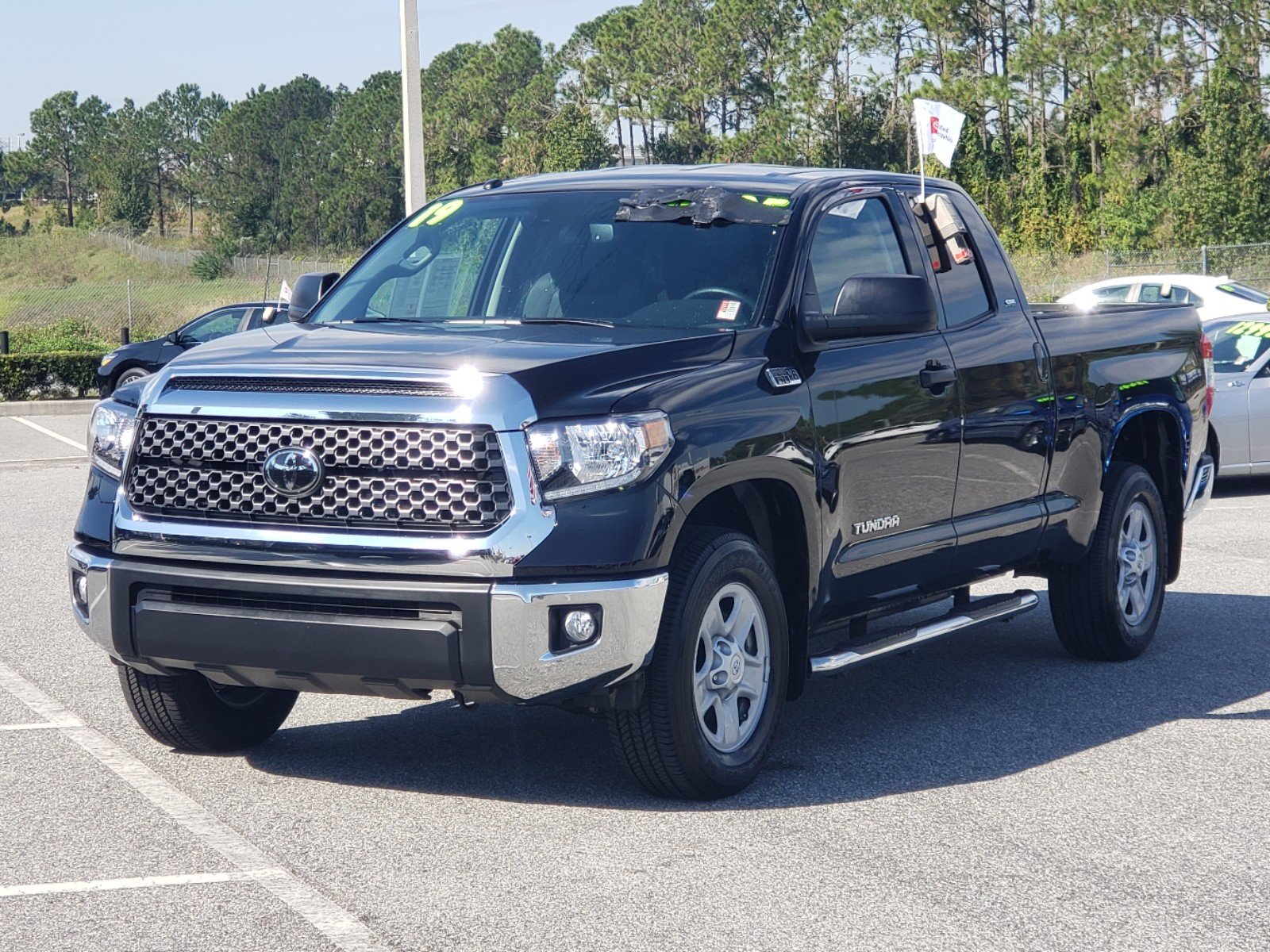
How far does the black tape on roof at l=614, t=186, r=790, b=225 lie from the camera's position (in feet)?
20.9

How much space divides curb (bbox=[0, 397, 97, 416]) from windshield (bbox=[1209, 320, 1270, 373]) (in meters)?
18.3

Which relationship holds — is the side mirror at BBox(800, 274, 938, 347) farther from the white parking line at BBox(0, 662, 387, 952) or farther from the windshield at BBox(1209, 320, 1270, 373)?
the windshield at BBox(1209, 320, 1270, 373)

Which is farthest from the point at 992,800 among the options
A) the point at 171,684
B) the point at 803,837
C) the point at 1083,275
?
the point at 1083,275

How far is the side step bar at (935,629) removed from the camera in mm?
6059

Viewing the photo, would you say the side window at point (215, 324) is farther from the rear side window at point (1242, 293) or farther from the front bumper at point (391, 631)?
the front bumper at point (391, 631)

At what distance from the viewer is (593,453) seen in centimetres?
514

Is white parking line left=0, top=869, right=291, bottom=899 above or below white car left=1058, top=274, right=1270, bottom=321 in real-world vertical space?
below

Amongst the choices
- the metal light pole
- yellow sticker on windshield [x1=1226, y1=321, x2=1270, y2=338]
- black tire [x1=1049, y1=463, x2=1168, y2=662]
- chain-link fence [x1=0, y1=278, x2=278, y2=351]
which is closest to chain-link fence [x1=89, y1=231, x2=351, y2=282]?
chain-link fence [x1=0, y1=278, x2=278, y2=351]

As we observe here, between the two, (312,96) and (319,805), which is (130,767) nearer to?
(319,805)

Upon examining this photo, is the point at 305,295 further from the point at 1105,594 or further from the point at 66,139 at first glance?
the point at 66,139

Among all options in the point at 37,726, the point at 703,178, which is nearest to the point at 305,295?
the point at 703,178

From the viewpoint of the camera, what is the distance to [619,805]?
18.4 feet

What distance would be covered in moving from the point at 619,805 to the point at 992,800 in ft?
3.85

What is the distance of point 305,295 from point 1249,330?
9.99 m
